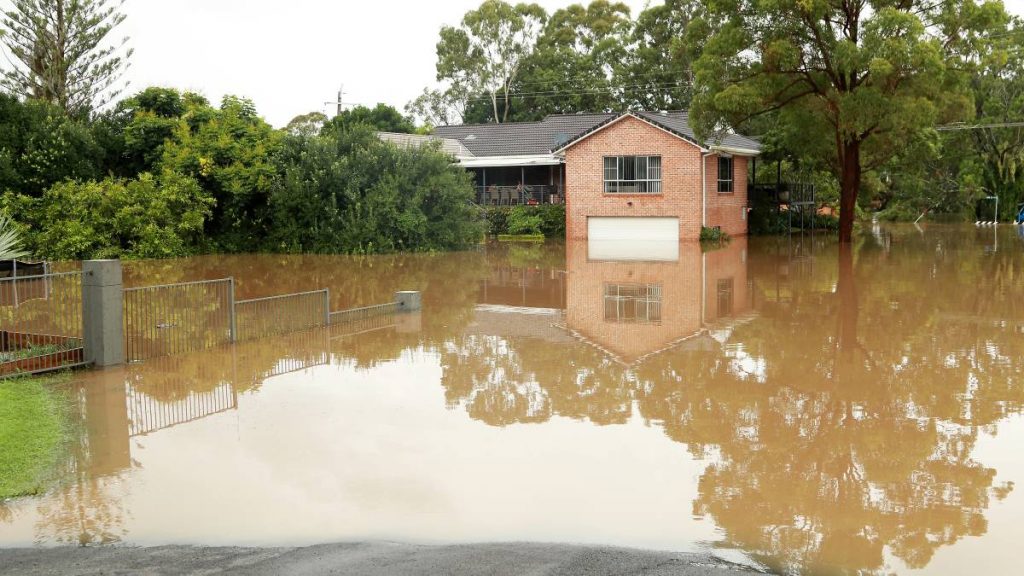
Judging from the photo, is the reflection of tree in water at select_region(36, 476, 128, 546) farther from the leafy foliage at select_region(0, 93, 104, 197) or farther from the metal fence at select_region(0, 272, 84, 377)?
the leafy foliage at select_region(0, 93, 104, 197)

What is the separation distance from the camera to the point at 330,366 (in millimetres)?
14562

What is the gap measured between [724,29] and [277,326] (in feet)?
78.9

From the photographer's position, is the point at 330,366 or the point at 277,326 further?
the point at 277,326

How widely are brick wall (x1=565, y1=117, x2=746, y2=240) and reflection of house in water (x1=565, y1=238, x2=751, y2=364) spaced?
655 centimetres

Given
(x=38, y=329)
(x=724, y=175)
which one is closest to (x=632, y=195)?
(x=724, y=175)

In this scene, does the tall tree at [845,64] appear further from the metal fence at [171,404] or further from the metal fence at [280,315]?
the metal fence at [171,404]

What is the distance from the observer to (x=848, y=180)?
37906 mm

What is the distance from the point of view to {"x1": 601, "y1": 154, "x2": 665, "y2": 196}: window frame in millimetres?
41000

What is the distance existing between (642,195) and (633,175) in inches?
37.4

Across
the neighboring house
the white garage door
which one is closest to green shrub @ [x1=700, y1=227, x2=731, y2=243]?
the neighboring house

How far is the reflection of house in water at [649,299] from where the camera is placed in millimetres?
17031

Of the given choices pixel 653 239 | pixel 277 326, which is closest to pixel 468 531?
pixel 277 326

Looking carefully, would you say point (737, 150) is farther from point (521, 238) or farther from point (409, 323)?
point (409, 323)

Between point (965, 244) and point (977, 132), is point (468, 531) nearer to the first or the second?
point (965, 244)
